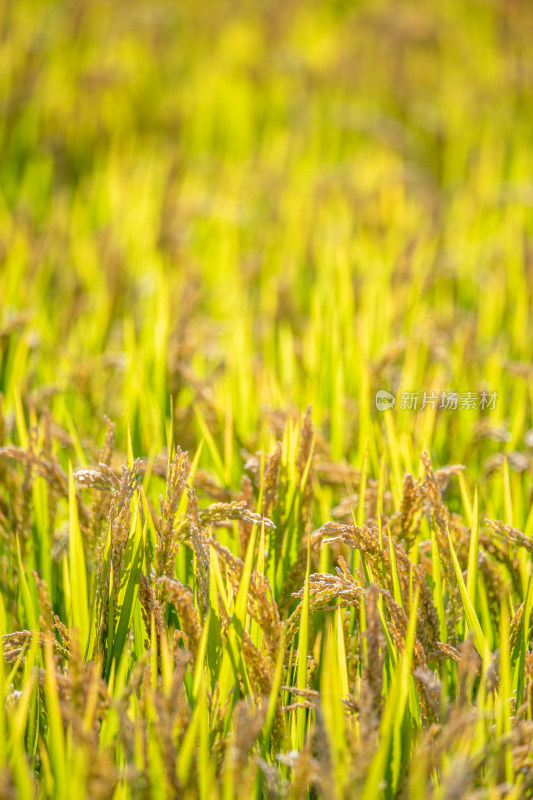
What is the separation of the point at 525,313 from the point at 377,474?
2.56 ft

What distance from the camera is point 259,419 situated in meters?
1.43

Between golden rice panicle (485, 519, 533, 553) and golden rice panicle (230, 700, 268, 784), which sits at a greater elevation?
golden rice panicle (485, 519, 533, 553)

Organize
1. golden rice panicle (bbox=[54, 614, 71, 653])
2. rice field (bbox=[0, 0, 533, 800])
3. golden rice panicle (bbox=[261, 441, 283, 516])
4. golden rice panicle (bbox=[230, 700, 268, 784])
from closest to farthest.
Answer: golden rice panicle (bbox=[230, 700, 268, 784]), rice field (bbox=[0, 0, 533, 800]), golden rice panicle (bbox=[54, 614, 71, 653]), golden rice panicle (bbox=[261, 441, 283, 516])

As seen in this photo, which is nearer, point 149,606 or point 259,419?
point 149,606

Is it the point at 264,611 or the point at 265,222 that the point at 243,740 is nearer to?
the point at 264,611

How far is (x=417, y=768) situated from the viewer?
0.63 metres

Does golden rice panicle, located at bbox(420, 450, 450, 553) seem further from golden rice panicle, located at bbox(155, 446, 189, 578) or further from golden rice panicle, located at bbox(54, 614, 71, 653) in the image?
golden rice panicle, located at bbox(54, 614, 71, 653)

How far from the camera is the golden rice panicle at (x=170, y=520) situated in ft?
2.67

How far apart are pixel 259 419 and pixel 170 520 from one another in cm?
63

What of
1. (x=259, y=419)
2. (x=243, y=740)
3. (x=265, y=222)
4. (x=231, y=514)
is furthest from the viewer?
(x=265, y=222)

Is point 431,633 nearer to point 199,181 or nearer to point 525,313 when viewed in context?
point 525,313

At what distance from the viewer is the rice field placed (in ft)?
2.38

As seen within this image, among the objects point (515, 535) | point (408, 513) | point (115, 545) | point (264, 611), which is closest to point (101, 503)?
point (115, 545)

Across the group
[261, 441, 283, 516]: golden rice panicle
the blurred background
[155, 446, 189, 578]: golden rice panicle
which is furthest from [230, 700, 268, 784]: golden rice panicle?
the blurred background
